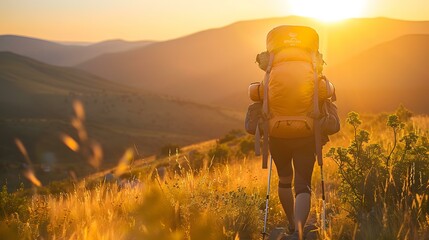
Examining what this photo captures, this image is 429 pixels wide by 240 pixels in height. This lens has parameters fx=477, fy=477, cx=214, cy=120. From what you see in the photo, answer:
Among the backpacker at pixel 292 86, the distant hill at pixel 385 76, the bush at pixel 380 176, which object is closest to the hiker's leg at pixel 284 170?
the backpacker at pixel 292 86

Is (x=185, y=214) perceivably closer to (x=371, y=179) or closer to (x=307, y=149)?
(x=307, y=149)

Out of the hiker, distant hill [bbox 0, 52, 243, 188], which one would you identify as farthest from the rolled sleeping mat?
distant hill [bbox 0, 52, 243, 188]

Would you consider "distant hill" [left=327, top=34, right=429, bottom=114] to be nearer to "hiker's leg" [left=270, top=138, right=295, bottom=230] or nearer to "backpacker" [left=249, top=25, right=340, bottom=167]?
"hiker's leg" [left=270, top=138, right=295, bottom=230]

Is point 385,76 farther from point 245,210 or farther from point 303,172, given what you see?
point 303,172

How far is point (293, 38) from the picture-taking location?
186 inches

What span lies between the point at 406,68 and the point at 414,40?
10897 mm

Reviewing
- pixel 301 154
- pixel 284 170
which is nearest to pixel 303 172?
pixel 301 154

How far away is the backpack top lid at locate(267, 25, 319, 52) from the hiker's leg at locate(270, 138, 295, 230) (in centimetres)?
96

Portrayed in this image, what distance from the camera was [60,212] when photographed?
6055 mm

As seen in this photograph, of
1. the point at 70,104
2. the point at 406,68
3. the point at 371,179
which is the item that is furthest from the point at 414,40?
the point at 371,179

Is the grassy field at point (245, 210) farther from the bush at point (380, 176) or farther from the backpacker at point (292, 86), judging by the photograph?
the backpacker at point (292, 86)

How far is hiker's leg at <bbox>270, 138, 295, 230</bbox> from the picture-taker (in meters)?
4.84

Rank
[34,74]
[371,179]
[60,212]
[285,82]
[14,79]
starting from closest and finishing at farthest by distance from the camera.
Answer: [285,82], [371,179], [60,212], [14,79], [34,74]

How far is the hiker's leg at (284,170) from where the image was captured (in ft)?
15.9
